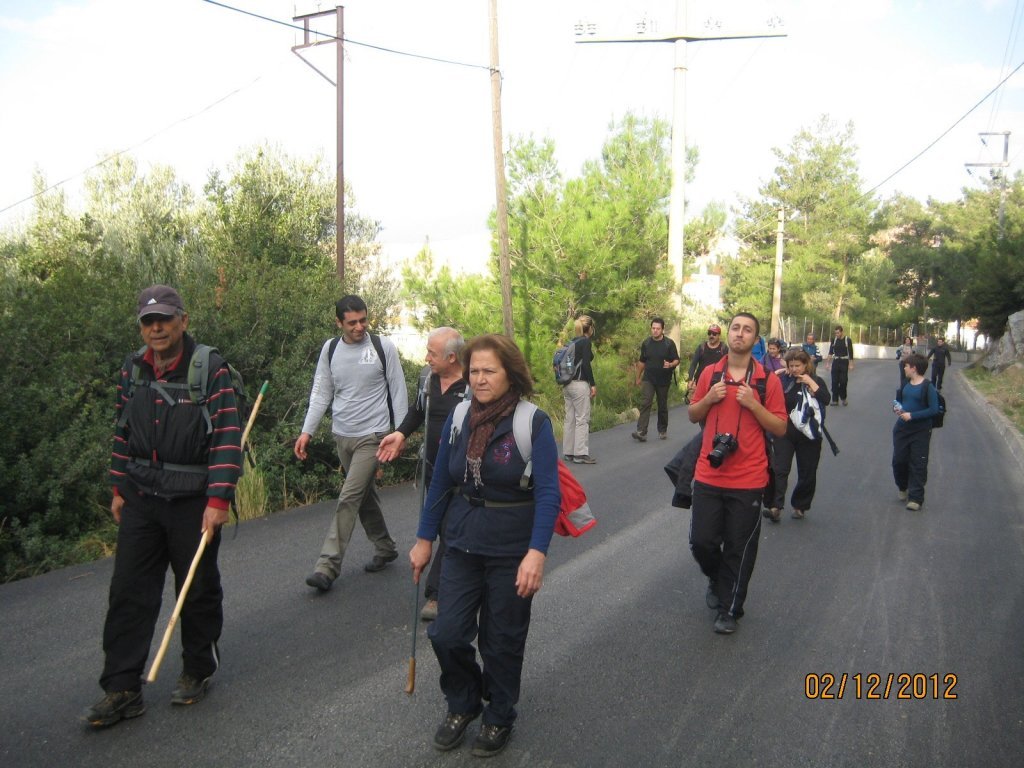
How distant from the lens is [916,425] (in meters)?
8.77

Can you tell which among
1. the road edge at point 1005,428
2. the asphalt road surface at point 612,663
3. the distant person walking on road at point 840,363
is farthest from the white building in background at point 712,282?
the asphalt road surface at point 612,663

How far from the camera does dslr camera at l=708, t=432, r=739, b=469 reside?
4840 millimetres

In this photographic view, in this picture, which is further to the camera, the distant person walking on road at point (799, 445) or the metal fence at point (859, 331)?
the metal fence at point (859, 331)

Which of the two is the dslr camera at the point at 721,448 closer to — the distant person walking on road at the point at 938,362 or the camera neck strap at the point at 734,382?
the camera neck strap at the point at 734,382

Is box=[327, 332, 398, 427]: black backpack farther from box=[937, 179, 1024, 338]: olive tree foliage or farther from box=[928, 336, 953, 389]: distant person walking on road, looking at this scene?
box=[937, 179, 1024, 338]: olive tree foliage

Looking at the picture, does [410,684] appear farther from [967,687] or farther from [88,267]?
[88,267]

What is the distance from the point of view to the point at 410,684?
3.84 meters

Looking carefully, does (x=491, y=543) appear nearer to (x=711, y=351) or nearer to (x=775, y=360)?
(x=775, y=360)

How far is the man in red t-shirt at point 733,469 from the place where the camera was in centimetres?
490

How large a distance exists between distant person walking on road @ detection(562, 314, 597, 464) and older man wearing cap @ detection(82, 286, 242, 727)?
7.65 meters
